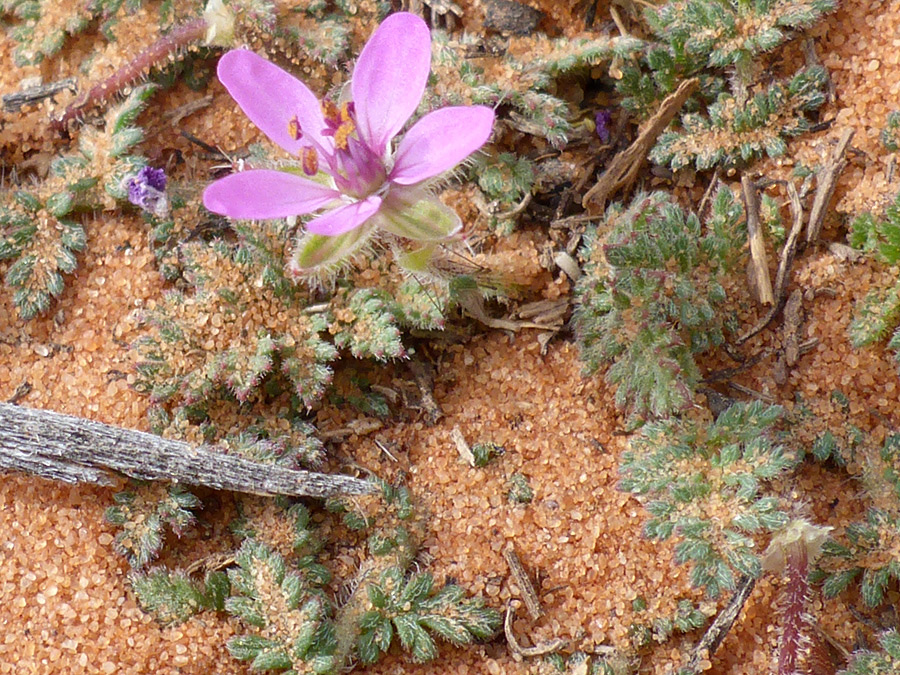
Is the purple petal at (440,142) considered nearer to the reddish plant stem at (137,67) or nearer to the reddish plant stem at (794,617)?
the reddish plant stem at (137,67)

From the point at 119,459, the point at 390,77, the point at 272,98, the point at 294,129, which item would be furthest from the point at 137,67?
the point at 119,459

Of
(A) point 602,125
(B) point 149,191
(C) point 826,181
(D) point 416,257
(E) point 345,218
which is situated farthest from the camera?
(A) point 602,125

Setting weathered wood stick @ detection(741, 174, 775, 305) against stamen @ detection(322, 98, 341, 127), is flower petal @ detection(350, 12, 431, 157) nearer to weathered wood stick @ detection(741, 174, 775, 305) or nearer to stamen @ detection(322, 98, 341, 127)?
stamen @ detection(322, 98, 341, 127)

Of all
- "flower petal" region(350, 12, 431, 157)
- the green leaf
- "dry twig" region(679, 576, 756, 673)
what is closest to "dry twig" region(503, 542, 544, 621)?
the green leaf

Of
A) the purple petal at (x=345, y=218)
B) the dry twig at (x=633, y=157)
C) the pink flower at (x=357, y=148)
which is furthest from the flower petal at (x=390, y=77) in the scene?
the dry twig at (x=633, y=157)

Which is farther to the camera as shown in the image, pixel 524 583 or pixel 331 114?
pixel 524 583

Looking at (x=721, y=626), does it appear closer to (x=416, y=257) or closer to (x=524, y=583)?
(x=524, y=583)

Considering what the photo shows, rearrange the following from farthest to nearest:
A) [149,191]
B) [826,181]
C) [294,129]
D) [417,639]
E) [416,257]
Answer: [149,191]
[826,181]
[417,639]
[416,257]
[294,129]
